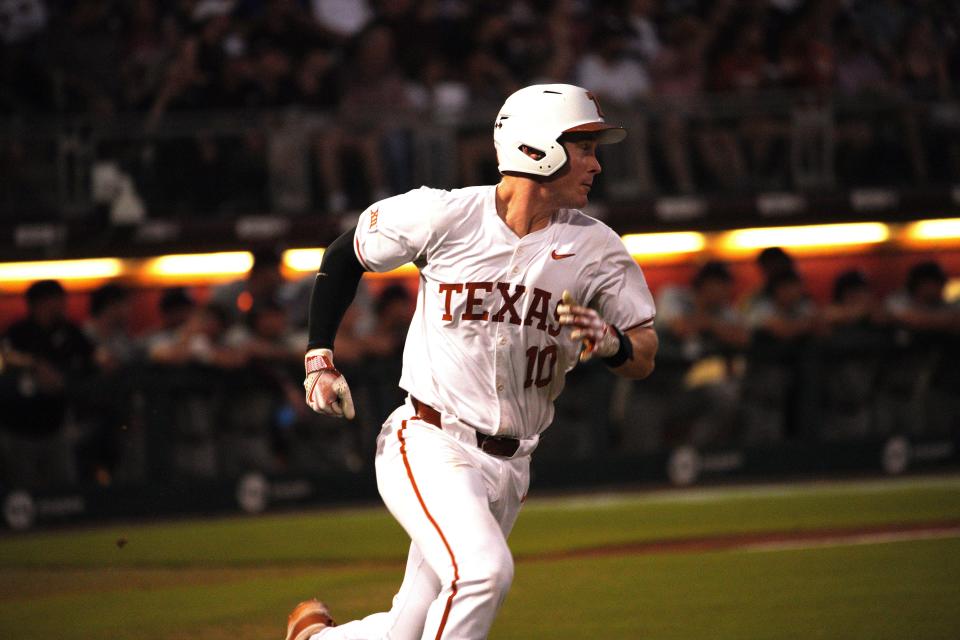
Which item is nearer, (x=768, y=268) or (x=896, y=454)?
(x=768, y=268)

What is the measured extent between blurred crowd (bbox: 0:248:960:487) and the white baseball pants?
216 inches

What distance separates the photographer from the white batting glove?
4113mm

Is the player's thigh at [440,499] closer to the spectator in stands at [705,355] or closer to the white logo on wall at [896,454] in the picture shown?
the spectator in stands at [705,355]

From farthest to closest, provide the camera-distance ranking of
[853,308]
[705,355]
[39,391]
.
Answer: [853,308] < [705,355] < [39,391]

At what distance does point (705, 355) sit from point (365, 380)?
2617mm

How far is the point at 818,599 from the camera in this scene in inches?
245

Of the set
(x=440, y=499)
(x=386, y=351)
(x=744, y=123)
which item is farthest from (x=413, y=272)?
(x=440, y=499)

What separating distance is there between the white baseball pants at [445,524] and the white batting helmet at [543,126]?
2.76 ft

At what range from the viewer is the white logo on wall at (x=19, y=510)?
31.2 feet

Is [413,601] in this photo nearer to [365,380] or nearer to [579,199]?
[579,199]

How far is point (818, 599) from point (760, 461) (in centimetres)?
437

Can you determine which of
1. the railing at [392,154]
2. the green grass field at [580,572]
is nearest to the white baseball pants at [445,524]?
the green grass field at [580,572]

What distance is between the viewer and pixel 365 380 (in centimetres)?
998

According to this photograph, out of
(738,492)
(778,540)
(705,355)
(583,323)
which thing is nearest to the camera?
(583,323)
